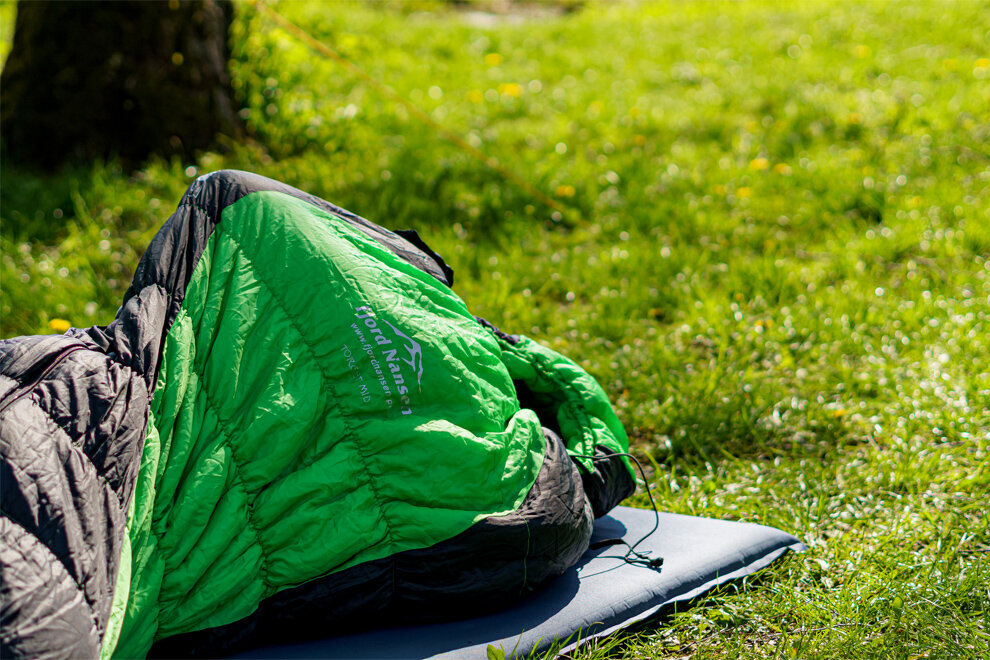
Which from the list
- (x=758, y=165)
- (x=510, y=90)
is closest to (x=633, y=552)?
(x=758, y=165)

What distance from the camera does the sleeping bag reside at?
58.4 inches

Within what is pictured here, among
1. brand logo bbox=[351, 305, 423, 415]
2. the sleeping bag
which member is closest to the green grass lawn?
the sleeping bag

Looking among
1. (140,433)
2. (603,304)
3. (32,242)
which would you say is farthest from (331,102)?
(140,433)

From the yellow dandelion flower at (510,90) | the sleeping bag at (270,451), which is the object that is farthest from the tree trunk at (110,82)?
the sleeping bag at (270,451)

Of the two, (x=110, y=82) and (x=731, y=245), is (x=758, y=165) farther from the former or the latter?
(x=110, y=82)

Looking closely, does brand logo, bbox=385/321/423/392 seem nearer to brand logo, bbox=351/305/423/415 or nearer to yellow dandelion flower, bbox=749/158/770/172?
brand logo, bbox=351/305/423/415

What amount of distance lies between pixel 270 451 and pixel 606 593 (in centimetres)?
77

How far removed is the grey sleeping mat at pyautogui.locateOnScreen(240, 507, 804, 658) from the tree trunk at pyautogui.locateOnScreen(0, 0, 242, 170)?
2.96 meters

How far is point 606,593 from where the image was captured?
73.3 inches

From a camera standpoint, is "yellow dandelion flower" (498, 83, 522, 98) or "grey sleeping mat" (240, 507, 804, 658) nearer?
"grey sleeping mat" (240, 507, 804, 658)

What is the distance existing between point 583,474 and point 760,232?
208cm

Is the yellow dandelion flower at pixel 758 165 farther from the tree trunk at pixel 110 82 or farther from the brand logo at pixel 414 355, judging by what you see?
the brand logo at pixel 414 355

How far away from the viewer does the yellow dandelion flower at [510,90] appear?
17.2 ft

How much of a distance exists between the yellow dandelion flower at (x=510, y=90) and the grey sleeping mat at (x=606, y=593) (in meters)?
3.53
